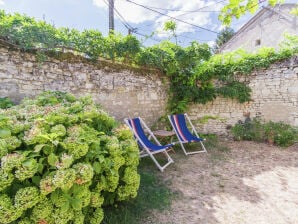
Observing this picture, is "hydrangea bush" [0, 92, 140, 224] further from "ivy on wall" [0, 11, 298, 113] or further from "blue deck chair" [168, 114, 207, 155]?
"blue deck chair" [168, 114, 207, 155]

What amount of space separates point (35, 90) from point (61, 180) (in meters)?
2.55

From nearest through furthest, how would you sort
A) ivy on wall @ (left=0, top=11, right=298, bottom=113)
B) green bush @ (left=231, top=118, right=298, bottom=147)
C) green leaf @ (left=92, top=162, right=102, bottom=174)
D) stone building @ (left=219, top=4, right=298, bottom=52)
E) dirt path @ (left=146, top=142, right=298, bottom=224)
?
green leaf @ (left=92, top=162, right=102, bottom=174) → dirt path @ (left=146, top=142, right=298, bottom=224) → ivy on wall @ (left=0, top=11, right=298, bottom=113) → green bush @ (left=231, top=118, right=298, bottom=147) → stone building @ (left=219, top=4, right=298, bottom=52)

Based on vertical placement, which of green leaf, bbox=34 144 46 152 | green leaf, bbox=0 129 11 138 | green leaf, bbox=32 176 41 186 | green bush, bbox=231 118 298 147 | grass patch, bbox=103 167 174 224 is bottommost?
grass patch, bbox=103 167 174 224

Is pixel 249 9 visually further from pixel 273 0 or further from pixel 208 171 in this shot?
Answer: pixel 208 171

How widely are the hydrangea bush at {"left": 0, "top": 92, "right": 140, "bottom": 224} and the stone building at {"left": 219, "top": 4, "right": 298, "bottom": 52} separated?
390 inches

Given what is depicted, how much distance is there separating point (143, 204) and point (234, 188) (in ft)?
4.59

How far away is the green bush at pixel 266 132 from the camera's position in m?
5.10

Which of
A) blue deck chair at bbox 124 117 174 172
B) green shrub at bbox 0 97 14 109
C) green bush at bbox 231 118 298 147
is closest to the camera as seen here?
green shrub at bbox 0 97 14 109

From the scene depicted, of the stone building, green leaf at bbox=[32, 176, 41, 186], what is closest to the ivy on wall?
green leaf at bbox=[32, 176, 41, 186]

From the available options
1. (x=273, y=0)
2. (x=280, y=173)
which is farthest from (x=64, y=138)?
(x=280, y=173)

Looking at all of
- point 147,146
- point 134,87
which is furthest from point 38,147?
point 134,87

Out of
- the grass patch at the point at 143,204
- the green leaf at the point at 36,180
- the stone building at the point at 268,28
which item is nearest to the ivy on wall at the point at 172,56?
the green leaf at the point at 36,180

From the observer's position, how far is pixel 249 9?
7.40 ft

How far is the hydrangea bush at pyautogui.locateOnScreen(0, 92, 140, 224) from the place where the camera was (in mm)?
1403
